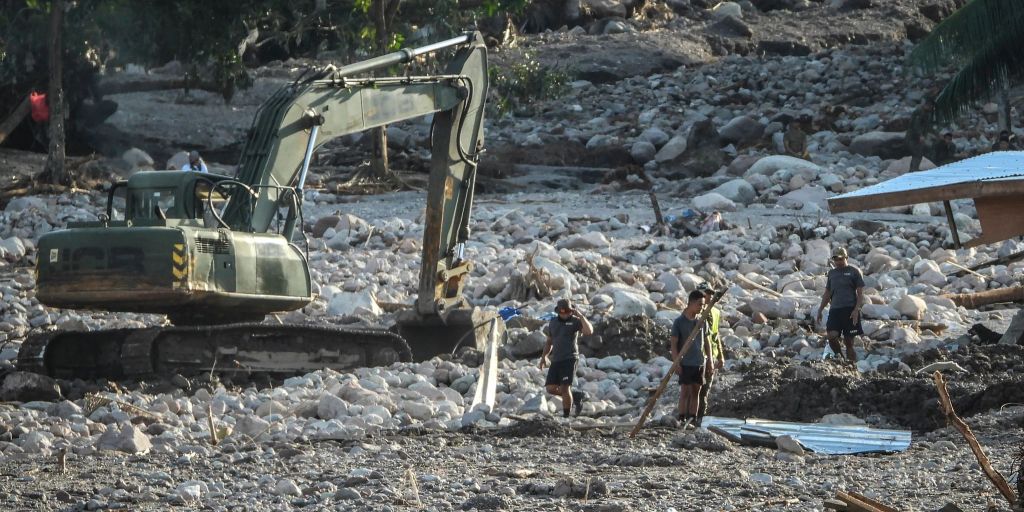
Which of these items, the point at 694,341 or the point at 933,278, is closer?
the point at 694,341

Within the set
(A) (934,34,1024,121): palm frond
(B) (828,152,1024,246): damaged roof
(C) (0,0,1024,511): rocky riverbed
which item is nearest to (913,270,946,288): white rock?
(C) (0,0,1024,511): rocky riverbed

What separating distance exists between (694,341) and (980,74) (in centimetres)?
1463

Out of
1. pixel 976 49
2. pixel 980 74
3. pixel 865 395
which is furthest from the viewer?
pixel 980 74

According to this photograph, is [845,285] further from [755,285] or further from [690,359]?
[755,285]

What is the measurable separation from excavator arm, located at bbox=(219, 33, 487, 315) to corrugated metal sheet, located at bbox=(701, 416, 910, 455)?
14.3 ft

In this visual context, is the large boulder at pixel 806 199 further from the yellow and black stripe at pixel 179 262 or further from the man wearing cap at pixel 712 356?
the yellow and black stripe at pixel 179 262

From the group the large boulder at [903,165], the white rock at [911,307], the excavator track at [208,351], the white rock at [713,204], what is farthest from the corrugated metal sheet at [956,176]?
the large boulder at [903,165]

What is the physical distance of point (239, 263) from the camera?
1293 centimetres

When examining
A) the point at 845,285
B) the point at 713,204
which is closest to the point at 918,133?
the point at 713,204

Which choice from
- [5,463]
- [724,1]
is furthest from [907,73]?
[5,463]

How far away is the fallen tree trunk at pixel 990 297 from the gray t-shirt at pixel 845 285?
421 cm

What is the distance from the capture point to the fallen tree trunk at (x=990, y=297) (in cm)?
1836

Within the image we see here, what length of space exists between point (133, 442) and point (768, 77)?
100ft

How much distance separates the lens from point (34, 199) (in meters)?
24.8
